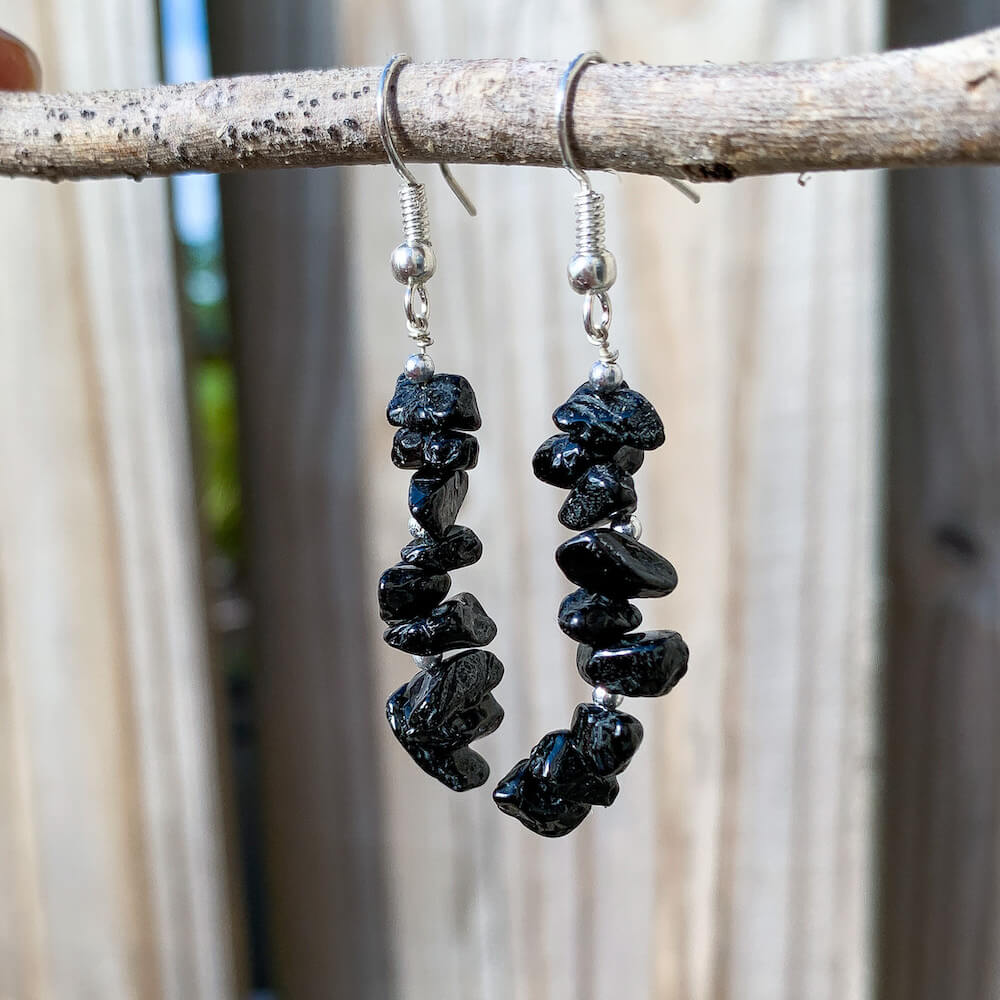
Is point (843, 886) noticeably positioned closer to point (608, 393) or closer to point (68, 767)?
point (608, 393)

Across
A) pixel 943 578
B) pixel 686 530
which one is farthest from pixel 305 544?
pixel 943 578

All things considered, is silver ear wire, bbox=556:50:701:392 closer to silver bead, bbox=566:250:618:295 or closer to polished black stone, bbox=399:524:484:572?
silver bead, bbox=566:250:618:295

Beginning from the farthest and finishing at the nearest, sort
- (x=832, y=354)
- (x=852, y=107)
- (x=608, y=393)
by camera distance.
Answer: (x=832, y=354) < (x=608, y=393) < (x=852, y=107)

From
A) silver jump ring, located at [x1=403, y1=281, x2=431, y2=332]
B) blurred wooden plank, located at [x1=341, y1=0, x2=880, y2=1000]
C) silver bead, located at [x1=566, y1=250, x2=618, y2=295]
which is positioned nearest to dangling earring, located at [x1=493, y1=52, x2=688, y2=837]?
silver bead, located at [x1=566, y1=250, x2=618, y2=295]

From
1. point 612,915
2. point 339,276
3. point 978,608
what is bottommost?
point 612,915

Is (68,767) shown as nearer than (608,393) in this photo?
No

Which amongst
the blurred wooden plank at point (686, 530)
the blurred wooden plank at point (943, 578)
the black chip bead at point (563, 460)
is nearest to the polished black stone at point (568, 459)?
the black chip bead at point (563, 460)

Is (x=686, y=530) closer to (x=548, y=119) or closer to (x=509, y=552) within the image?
(x=509, y=552)

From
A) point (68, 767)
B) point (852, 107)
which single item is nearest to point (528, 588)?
point (68, 767)
